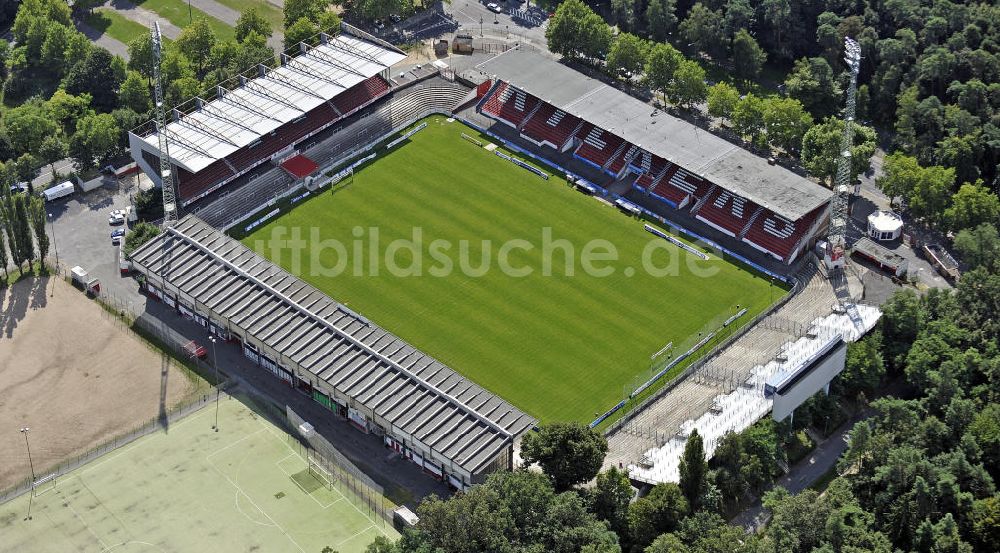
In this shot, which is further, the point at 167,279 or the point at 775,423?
the point at 167,279

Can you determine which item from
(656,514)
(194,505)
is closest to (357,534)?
(194,505)

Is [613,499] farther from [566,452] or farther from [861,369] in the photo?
[861,369]

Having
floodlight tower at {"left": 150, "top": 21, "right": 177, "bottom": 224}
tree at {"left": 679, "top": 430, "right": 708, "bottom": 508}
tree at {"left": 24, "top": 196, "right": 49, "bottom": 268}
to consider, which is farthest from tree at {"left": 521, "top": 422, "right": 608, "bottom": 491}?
tree at {"left": 24, "top": 196, "right": 49, "bottom": 268}

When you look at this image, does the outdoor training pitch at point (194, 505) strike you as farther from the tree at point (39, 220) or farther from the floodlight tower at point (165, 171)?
the tree at point (39, 220)

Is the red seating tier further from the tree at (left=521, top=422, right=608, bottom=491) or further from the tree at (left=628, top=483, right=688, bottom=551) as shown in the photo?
the tree at (left=628, top=483, right=688, bottom=551)

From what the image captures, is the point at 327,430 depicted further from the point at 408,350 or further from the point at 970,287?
the point at 970,287

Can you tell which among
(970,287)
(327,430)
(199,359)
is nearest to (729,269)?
(970,287)
